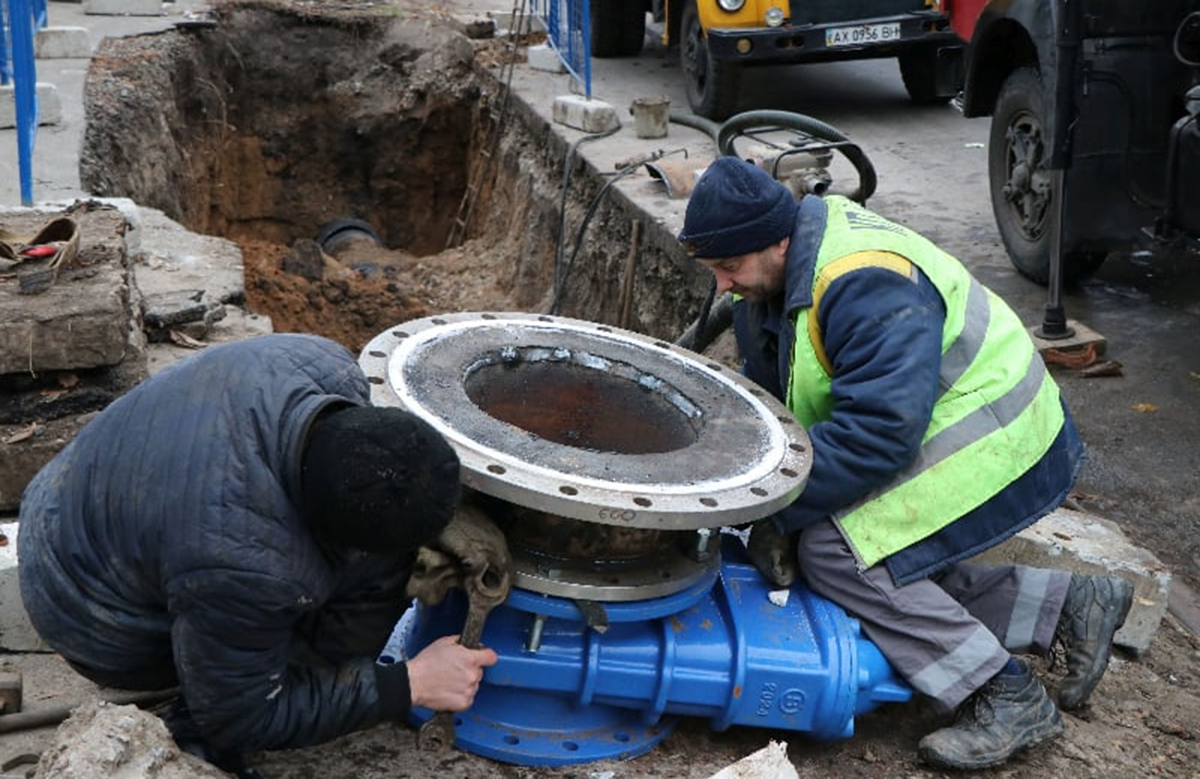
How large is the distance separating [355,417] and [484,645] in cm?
80

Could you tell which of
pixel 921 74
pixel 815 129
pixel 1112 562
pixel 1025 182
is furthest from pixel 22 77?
pixel 921 74

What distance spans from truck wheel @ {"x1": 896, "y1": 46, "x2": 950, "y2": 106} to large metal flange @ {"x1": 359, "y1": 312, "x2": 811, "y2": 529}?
21.9 ft

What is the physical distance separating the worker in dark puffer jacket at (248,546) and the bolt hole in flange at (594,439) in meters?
0.27

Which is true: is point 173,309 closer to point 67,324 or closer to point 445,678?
point 67,324

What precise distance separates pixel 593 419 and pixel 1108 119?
135 inches

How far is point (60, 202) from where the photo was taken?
683cm

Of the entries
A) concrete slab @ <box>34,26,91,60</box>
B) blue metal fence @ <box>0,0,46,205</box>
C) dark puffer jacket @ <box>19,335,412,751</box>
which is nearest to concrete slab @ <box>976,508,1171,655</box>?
dark puffer jacket @ <box>19,335,412,751</box>

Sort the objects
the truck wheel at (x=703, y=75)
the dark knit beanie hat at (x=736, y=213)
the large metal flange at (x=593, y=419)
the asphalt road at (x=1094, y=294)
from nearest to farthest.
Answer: the large metal flange at (x=593, y=419)
the dark knit beanie hat at (x=736, y=213)
the asphalt road at (x=1094, y=294)
the truck wheel at (x=703, y=75)

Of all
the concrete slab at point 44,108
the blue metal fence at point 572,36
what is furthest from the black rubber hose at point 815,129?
the concrete slab at point 44,108

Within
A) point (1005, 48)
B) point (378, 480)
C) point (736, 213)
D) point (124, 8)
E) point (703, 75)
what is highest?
point (124, 8)

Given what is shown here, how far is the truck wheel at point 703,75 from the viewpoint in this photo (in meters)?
9.38

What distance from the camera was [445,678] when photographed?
124 inches

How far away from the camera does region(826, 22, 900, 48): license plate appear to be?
30.2 feet

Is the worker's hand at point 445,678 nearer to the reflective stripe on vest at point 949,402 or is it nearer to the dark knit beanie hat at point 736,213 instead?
the reflective stripe on vest at point 949,402
